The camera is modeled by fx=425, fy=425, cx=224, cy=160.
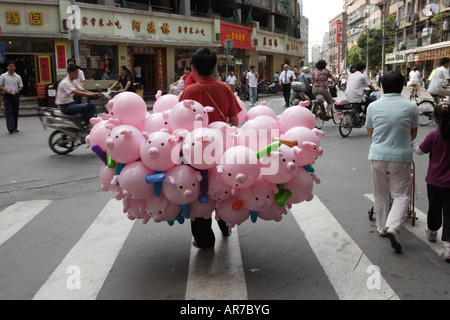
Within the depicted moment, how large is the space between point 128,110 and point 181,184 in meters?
0.86

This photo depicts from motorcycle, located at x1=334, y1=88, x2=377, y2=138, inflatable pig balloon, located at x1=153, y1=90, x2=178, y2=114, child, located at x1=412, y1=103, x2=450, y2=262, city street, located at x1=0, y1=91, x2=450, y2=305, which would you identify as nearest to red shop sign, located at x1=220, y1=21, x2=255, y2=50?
motorcycle, located at x1=334, y1=88, x2=377, y2=138

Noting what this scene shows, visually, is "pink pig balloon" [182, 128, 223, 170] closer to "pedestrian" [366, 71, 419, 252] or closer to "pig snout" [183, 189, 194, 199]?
"pig snout" [183, 189, 194, 199]

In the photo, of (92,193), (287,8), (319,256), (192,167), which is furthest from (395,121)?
(287,8)

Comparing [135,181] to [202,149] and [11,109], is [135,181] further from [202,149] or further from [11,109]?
[11,109]

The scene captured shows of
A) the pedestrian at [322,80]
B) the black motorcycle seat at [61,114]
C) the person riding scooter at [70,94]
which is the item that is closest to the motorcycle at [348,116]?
the pedestrian at [322,80]

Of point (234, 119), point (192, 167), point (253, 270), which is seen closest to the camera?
point (192, 167)

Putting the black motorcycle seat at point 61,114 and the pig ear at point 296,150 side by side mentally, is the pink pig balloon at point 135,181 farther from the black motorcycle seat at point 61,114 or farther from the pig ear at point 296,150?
the black motorcycle seat at point 61,114

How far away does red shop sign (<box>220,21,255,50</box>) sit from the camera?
30609 mm

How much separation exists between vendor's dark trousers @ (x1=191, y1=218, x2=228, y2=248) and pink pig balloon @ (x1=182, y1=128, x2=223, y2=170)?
101 cm

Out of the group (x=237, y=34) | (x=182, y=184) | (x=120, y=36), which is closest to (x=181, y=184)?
(x=182, y=184)
